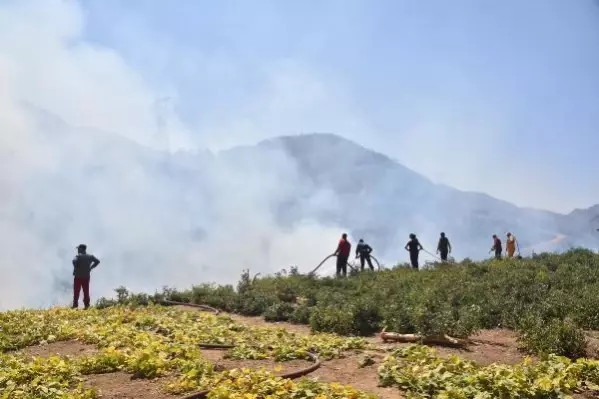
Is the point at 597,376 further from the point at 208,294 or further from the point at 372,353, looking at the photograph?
the point at 208,294

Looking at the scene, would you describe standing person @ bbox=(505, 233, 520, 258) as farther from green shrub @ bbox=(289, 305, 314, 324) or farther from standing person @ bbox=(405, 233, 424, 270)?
green shrub @ bbox=(289, 305, 314, 324)

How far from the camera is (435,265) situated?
25.8 metres

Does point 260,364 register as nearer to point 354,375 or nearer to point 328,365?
point 328,365

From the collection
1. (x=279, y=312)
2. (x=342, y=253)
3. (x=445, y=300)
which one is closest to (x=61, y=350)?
(x=279, y=312)

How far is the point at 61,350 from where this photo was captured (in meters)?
10.3

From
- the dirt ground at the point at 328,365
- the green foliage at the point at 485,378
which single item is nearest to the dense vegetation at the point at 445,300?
the dirt ground at the point at 328,365

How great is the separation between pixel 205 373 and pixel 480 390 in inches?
141

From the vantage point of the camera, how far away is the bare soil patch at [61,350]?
32.4 ft

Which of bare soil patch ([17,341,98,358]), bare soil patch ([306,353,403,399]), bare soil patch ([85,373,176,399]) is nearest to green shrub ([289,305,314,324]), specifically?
bare soil patch ([306,353,403,399])

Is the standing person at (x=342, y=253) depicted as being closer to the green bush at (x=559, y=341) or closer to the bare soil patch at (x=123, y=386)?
the green bush at (x=559, y=341)

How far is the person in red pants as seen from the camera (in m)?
18.1

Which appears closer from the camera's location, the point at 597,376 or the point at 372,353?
the point at 597,376

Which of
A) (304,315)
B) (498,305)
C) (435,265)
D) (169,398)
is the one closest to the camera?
(169,398)

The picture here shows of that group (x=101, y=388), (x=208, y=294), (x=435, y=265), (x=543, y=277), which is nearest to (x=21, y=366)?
(x=101, y=388)
